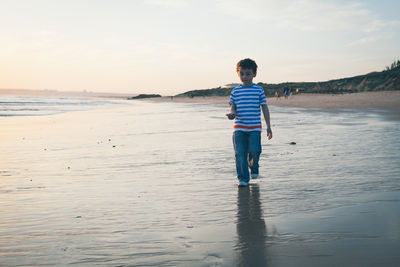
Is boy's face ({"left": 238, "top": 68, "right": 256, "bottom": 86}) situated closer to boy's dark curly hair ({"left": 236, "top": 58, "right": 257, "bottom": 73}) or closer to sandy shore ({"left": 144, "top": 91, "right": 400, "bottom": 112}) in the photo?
boy's dark curly hair ({"left": 236, "top": 58, "right": 257, "bottom": 73})

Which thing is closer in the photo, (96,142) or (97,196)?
(97,196)

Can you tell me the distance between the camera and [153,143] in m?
8.37

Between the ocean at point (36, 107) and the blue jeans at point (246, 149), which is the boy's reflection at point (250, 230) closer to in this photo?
the blue jeans at point (246, 149)

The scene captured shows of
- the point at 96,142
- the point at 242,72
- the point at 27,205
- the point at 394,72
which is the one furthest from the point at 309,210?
the point at 394,72

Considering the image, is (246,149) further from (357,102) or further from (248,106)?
(357,102)

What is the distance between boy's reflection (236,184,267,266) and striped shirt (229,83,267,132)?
36.2 inches

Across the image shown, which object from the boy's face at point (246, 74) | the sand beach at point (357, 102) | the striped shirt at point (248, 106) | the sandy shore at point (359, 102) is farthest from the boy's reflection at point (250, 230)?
the sand beach at point (357, 102)

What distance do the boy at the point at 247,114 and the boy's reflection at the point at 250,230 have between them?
63 centimetres

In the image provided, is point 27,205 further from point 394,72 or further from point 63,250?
point 394,72

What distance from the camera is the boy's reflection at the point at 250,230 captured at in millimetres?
2293

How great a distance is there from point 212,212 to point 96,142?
597 centimetres

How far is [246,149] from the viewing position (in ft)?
15.2

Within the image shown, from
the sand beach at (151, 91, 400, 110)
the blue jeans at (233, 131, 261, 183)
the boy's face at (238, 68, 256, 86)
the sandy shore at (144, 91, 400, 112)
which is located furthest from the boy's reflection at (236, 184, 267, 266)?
the sand beach at (151, 91, 400, 110)

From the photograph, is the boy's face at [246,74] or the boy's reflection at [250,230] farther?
the boy's face at [246,74]
